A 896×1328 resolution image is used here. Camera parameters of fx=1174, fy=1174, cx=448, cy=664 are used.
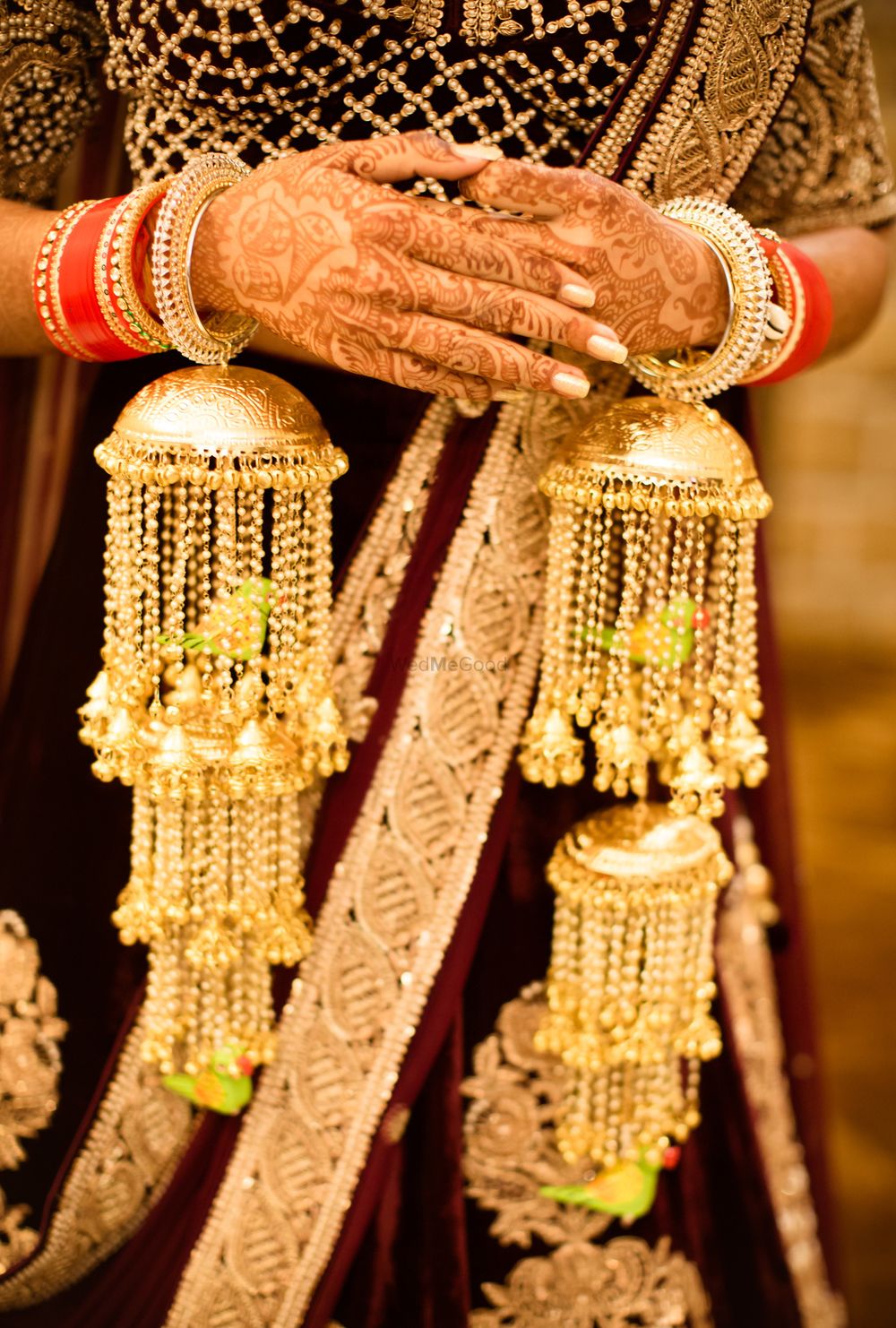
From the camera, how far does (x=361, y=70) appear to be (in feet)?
2.06

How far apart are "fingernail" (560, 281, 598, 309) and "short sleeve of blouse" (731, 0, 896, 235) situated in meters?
0.24

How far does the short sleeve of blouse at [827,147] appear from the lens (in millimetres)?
717

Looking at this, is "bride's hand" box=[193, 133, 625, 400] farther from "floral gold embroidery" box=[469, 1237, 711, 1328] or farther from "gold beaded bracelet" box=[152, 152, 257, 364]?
"floral gold embroidery" box=[469, 1237, 711, 1328]

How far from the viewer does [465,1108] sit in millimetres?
760

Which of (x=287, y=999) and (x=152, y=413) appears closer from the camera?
(x=152, y=413)

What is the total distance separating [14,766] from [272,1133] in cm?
30

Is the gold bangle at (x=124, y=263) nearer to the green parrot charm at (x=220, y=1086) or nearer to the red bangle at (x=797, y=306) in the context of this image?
the red bangle at (x=797, y=306)

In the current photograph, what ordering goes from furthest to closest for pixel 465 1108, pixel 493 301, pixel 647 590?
pixel 465 1108, pixel 647 590, pixel 493 301

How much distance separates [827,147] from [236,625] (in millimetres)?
488

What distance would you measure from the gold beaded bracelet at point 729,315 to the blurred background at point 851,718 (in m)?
1.01

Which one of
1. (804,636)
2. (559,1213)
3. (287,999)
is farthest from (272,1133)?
(804,636)

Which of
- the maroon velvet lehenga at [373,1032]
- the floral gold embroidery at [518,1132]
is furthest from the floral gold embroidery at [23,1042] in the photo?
the floral gold embroidery at [518,1132]

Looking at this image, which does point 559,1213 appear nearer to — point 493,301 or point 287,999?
point 287,999

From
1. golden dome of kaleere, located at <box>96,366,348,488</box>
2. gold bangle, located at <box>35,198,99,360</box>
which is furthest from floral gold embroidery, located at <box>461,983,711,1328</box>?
gold bangle, located at <box>35,198,99,360</box>
